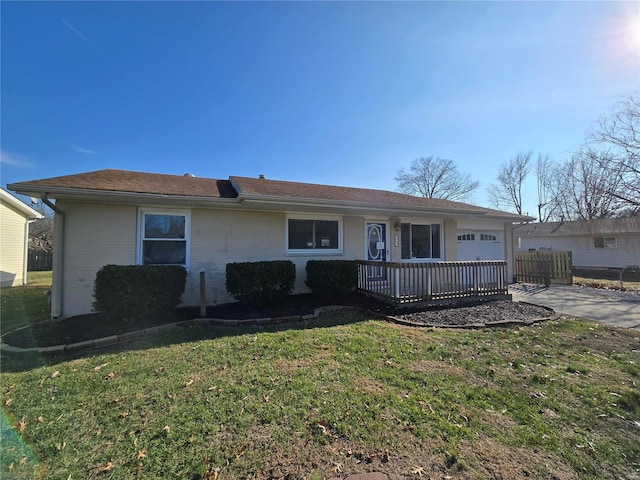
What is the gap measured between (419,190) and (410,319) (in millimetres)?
31696

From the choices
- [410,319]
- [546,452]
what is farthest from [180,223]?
[546,452]

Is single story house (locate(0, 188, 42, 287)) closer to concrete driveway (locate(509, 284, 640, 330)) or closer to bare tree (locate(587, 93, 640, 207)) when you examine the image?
concrete driveway (locate(509, 284, 640, 330))

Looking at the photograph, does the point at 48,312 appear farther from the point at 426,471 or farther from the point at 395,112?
the point at 395,112

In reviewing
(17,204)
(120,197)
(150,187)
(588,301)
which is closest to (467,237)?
(588,301)

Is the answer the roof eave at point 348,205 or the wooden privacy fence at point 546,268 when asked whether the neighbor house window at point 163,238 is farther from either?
the wooden privacy fence at point 546,268

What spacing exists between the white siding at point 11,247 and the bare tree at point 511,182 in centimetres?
4218

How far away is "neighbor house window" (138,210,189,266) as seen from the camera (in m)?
7.43

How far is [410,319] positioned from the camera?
659 centimetres

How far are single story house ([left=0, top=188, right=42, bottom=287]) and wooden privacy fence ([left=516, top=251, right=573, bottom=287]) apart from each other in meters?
23.9

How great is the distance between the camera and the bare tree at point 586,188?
16219 mm

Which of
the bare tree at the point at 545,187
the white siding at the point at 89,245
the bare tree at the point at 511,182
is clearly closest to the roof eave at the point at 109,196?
the white siding at the point at 89,245

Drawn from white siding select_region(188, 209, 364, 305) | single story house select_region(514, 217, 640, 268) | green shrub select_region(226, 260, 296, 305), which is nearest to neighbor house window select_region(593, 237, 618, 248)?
single story house select_region(514, 217, 640, 268)

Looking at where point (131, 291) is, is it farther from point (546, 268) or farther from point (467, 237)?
point (546, 268)

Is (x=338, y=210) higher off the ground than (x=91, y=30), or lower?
lower
